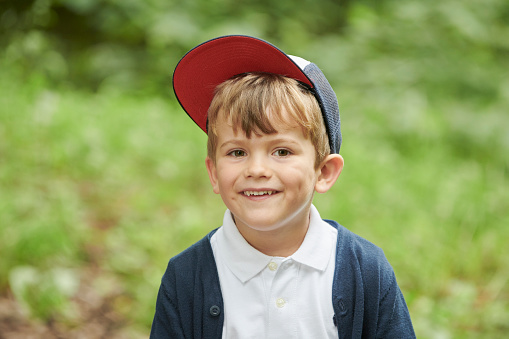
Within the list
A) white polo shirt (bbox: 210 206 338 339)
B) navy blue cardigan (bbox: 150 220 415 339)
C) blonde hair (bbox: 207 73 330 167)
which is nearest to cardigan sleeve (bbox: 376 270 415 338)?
navy blue cardigan (bbox: 150 220 415 339)

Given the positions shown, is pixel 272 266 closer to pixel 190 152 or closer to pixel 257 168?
pixel 257 168

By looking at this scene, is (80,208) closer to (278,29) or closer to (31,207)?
(31,207)

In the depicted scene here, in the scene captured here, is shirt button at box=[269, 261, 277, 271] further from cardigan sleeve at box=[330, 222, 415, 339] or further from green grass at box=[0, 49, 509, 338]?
green grass at box=[0, 49, 509, 338]

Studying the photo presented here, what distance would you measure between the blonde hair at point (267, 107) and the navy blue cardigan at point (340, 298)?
290mm

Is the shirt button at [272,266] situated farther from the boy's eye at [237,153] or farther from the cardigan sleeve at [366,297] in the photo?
the boy's eye at [237,153]

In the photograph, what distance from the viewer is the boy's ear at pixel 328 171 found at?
5.12ft

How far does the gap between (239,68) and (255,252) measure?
1.61ft

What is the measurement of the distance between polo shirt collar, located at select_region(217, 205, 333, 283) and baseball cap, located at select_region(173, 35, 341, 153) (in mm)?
237

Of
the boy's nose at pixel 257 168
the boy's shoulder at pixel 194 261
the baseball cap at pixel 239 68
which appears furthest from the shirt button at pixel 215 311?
the baseball cap at pixel 239 68

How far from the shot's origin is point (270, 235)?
156 centimetres

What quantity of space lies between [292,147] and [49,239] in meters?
1.90

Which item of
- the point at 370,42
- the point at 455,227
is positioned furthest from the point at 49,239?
the point at 370,42

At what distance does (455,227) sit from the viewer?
11.3 ft

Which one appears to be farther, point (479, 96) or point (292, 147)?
point (479, 96)
